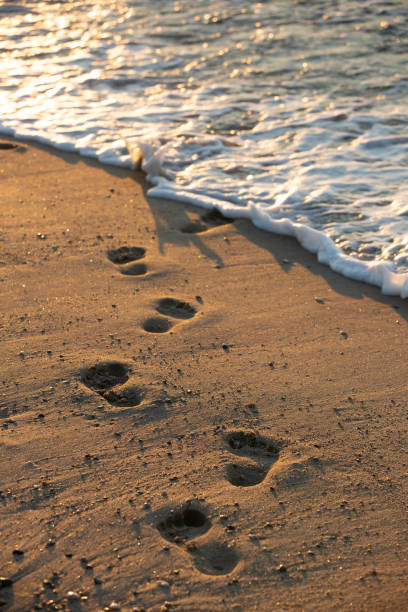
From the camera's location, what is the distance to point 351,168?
465 cm

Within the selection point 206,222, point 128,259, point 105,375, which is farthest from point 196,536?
point 206,222

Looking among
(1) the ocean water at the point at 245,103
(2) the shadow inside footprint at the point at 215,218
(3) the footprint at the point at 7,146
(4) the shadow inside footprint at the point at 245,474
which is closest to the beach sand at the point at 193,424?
(4) the shadow inside footprint at the point at 245,474

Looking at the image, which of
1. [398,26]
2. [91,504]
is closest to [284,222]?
[91,504]

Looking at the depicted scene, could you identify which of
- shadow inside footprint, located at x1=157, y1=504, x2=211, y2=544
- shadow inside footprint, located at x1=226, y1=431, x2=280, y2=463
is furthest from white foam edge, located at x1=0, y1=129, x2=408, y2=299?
shadow inside footprint, located at x1=157, y1=504, x2=211, y2=544

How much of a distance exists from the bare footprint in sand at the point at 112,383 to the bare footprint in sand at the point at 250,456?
43 centimetres

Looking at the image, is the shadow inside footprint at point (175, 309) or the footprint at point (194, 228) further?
the footprint at point (194, 228)

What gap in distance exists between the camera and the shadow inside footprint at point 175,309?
10.2 ft

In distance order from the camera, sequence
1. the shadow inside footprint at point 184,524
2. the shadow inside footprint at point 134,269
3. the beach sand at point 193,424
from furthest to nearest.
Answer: the shadow inside footprint at point 134,269
the shadow inside footprint at point 184,524
the beach sand at point 193,424

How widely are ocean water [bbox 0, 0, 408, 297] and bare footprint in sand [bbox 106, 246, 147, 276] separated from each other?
0.78 metres

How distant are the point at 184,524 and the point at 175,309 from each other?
1.26 m

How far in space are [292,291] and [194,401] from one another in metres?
1.04

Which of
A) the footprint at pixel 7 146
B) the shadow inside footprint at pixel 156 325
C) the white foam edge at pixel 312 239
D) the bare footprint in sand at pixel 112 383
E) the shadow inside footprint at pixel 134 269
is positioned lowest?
the white foam edge at pixel 312 239

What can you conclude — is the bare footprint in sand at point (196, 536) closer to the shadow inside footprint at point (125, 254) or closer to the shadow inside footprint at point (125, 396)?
the shadow inside footprint at point (125, 396)

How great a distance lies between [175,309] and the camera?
3145 mm
